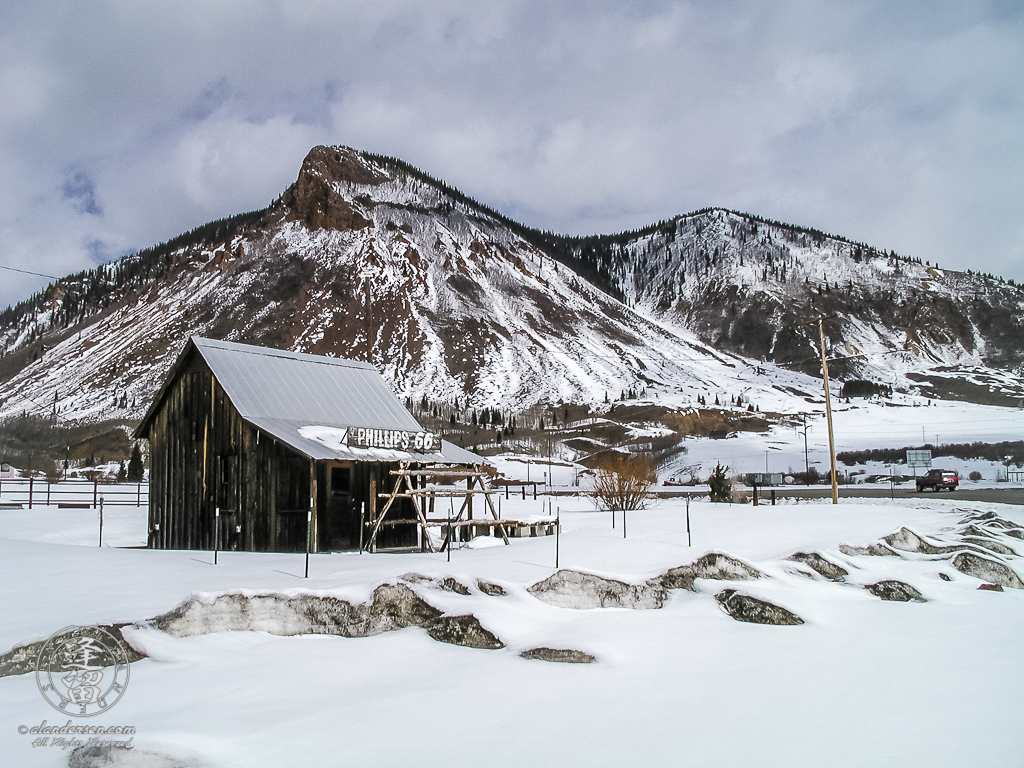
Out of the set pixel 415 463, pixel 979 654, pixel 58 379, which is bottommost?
pixel 979 654

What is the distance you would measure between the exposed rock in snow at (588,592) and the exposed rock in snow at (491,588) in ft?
1.42

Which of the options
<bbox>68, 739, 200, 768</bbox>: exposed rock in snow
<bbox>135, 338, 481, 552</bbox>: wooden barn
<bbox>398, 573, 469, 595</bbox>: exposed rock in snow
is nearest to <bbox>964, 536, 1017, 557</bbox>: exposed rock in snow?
<bbox>398, 573, 469, 595</bbox>: exposed rock in snow

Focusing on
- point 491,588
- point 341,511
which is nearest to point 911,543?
point 491,588

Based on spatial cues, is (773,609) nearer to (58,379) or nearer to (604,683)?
(604,683)

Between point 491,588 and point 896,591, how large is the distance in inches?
259

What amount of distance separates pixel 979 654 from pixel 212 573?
11.6 meters

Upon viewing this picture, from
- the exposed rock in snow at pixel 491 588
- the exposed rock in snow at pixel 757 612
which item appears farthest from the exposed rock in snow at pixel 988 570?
the exposed rock in snow at pixel 491 588

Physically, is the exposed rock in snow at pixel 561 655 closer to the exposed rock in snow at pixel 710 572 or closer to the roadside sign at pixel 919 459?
the exposed rock in snow at pixel 710 572

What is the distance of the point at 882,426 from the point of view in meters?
107

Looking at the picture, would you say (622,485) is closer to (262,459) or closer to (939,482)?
(262,459)

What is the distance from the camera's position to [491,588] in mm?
10852

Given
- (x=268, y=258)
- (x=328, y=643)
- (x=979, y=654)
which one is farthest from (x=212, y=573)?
(x=268, y=258)

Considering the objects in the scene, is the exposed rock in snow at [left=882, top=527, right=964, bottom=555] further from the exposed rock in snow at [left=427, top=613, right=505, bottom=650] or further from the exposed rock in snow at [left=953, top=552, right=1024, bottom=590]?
the exposed rock in snow at [left=427, top=613, right=505, bottom=650]

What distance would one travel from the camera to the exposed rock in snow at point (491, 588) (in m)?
10.8
